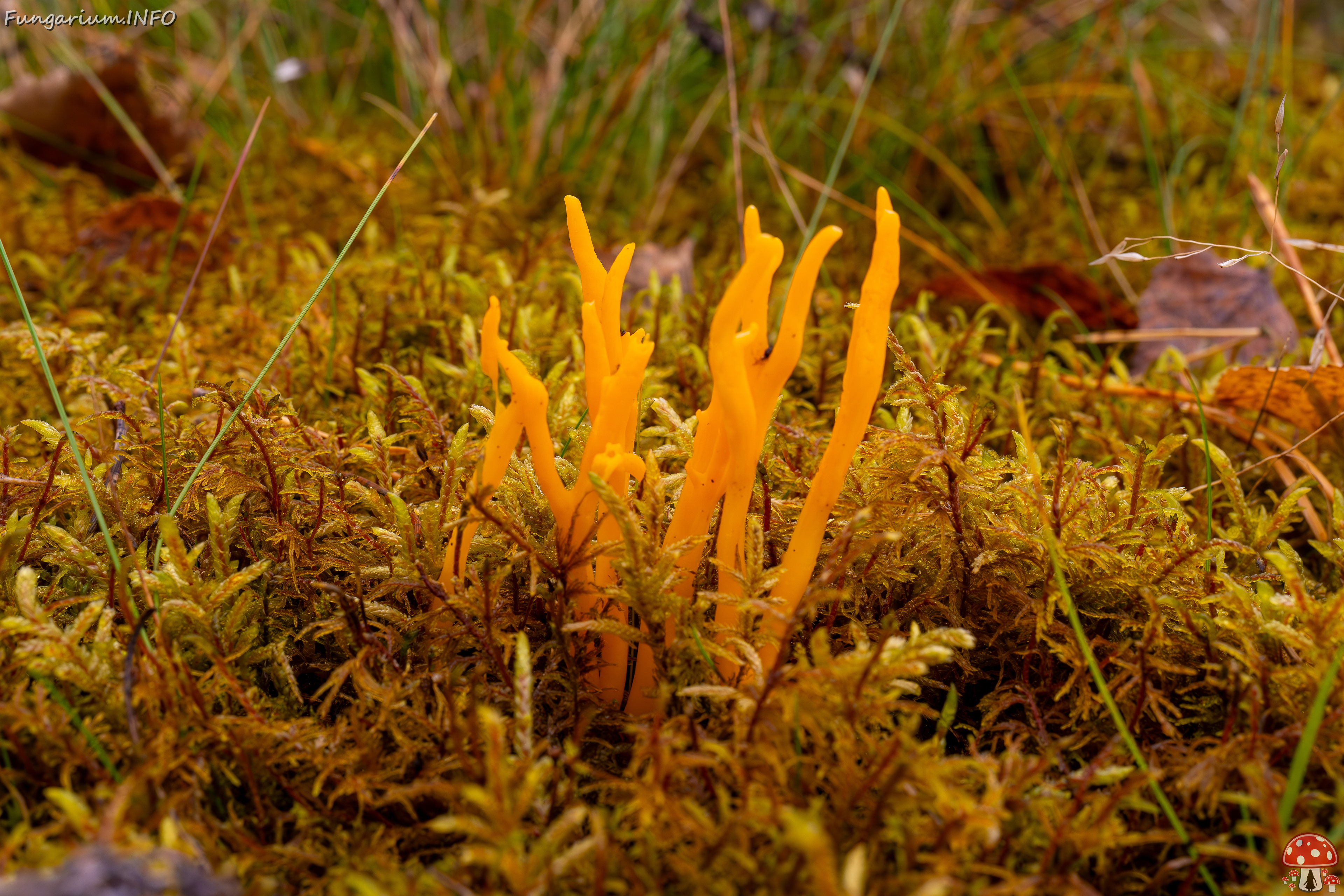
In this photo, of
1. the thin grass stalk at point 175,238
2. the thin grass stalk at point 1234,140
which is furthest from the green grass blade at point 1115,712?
the thin grass stalk at point 175,238

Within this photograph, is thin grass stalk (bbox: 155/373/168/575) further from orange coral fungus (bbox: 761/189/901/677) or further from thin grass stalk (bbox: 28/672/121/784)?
orange coral fungus (bbox: 761/189/901/677)

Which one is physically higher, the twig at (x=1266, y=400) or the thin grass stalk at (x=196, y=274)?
the thin grass stalk at (x=196, y=274)

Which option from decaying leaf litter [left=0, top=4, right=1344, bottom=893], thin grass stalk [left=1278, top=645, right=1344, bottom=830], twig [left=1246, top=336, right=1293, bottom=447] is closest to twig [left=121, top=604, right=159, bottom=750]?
decaying leaf litter [left=0, top=4, right=1344, bottom=893]

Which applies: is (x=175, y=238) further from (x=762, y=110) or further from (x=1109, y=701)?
(x=1109, y=701)

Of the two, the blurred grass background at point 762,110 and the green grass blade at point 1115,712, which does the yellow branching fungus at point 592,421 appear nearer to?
the green grass blade at point 1115,712

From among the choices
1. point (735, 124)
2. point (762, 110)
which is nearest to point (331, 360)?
point (735, 124)
